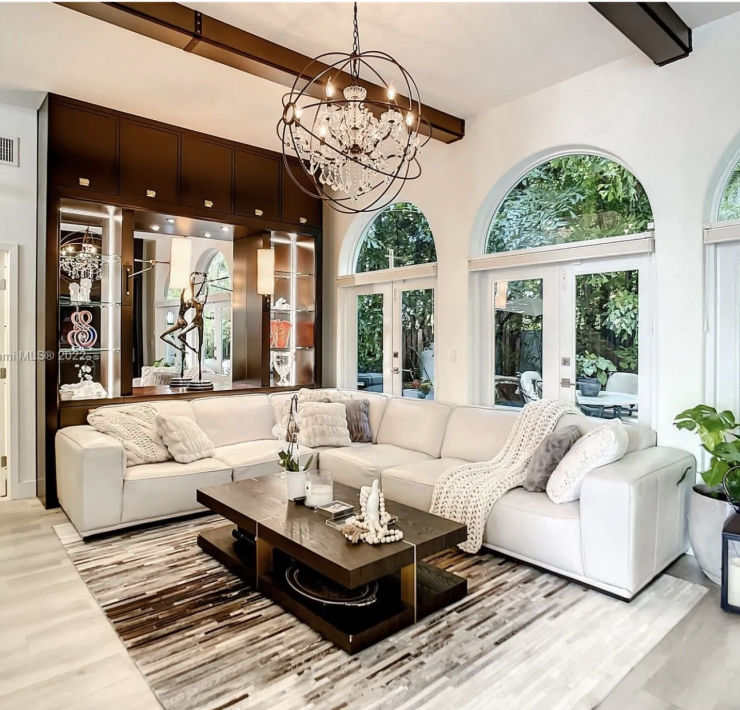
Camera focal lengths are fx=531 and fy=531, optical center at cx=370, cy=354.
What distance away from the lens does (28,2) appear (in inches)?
114

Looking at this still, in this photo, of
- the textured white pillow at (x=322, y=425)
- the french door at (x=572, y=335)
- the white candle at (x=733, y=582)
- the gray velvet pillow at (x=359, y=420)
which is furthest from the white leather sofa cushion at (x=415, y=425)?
the white candle at (x=733, y=582)

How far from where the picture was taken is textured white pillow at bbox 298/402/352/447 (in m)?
4.50

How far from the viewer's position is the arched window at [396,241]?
518 centimetres

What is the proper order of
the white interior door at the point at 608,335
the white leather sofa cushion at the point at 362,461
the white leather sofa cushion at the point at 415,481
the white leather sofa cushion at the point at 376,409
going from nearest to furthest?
the white leather sofa cushion at the point at 415,481, the white interior door at the point at 608,335, the white leather sofa cushion at the point at 362,461, the white leather sofa cushion at the point at 376,409

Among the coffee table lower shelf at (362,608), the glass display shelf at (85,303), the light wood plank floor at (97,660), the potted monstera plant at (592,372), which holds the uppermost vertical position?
the glass display shelf at (85,303)

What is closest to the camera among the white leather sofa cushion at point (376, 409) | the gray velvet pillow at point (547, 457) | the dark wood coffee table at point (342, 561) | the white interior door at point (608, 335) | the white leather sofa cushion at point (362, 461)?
the dark wood coffee table at point (342, 561)

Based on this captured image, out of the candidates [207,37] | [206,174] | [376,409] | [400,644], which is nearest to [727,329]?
[400,644]

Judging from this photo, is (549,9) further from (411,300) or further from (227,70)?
(411,300)

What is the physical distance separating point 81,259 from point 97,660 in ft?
10.9

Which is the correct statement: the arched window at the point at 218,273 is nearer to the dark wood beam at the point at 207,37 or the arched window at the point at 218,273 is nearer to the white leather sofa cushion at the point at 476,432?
the dark wood beam at the point at 207,37

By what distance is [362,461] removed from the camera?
4031 mm

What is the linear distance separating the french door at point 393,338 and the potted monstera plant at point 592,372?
1481 millimetres

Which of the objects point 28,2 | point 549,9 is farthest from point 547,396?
point 28,2

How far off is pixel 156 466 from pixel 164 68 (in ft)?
9.15
